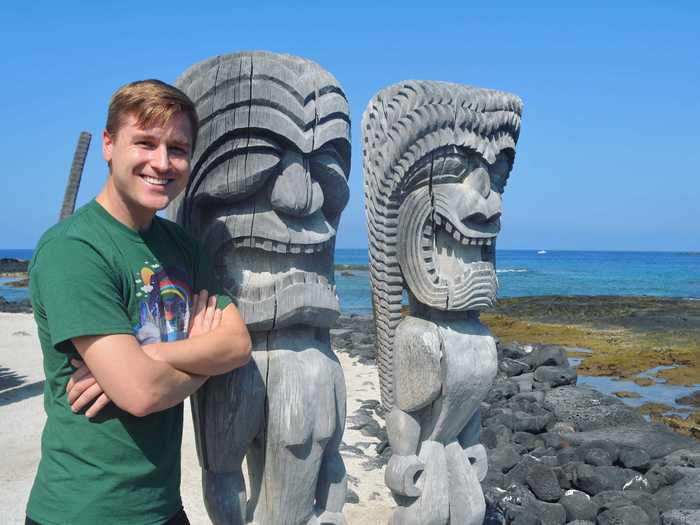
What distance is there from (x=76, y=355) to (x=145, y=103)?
0.75 m

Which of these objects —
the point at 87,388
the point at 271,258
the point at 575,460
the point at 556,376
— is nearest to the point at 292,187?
the point at 271,258

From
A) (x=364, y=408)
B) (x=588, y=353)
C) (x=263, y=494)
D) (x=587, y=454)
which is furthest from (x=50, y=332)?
(x=588, y=353)

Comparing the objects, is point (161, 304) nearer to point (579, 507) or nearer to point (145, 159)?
point (145, 159)

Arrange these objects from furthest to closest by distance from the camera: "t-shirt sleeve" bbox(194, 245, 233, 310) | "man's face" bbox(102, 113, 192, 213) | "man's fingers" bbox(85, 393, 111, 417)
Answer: "t-shirt sleeve" bbox(194, 245, 233, 310)
"man's face" bbox(102, 113, 192, 213)
"man's fingers" bbox(85, 393, 111, 417)

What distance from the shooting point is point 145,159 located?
80.1 inches

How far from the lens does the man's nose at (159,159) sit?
A: 204 cm

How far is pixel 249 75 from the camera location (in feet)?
7.97

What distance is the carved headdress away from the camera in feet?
10.2

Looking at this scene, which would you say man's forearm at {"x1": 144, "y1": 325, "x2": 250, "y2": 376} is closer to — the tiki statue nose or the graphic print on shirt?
the graphic print on shirt

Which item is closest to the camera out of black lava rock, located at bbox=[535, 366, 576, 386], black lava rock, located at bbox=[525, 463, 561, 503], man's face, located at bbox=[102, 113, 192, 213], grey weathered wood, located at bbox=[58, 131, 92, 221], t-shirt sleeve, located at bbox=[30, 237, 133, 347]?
t-shirt sleeve, located at bbox=[30, 237, 133, 347]

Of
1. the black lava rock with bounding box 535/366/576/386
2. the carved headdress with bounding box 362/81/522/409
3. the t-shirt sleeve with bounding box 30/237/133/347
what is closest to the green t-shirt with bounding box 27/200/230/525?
the t-shirt sleeve with bounding box 30/237/133/347

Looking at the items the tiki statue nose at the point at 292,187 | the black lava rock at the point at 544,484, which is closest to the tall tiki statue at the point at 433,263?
the tiki statue nose at the point at 292,187

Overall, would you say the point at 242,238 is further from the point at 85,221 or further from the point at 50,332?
the point at 50,332

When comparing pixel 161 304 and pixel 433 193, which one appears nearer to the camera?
pixel 161 304
